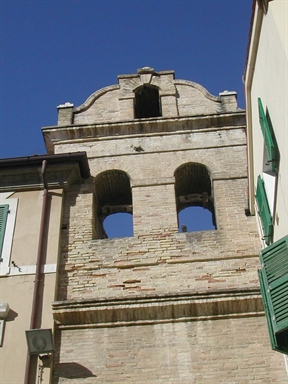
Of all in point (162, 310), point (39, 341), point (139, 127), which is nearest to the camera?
point (39, 341)

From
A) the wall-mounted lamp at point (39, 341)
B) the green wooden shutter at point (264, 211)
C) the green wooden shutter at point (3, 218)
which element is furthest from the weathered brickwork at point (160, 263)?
the green wooden shutter at point (3, 218)

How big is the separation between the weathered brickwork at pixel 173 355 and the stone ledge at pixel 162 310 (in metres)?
0.12

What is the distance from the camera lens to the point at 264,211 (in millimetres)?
9180

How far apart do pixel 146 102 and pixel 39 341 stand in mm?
8209

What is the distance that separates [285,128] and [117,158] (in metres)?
5.87

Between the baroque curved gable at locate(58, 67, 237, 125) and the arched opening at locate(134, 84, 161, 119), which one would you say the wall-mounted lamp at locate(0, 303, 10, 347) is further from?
the arched opening at locate(134, 84, 161, 119)

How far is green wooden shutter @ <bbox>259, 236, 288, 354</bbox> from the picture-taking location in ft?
22.5

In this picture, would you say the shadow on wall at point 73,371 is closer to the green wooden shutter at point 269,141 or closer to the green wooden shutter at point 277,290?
the green wooden shutter at point 277,290

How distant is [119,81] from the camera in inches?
575

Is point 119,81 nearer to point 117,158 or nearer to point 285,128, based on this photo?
point 117,158

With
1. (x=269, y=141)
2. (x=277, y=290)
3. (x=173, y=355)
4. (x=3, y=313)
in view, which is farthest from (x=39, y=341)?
(x=269, y=141)

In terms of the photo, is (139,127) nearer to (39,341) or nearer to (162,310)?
(162,310)

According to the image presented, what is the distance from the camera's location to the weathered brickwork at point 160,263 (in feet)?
28.2

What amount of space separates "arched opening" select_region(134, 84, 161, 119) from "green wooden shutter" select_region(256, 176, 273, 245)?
18.6 feet
